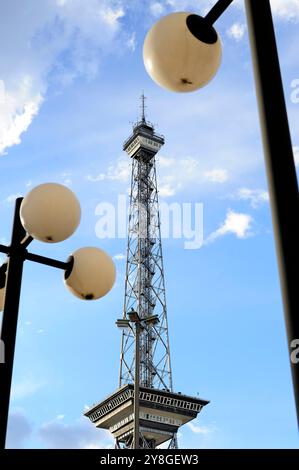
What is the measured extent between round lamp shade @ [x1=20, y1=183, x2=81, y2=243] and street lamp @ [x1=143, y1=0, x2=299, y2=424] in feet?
4.72

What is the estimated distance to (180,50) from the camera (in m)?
3.01

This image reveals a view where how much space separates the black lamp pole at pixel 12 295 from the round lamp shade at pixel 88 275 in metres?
0.08

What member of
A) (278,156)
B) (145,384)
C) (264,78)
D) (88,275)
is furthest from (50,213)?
(145,384)

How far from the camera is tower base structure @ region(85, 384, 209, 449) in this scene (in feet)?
229

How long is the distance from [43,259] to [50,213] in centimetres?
43

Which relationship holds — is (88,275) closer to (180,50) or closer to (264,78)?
(180,50)

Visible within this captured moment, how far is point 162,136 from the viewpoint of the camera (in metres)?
88.6

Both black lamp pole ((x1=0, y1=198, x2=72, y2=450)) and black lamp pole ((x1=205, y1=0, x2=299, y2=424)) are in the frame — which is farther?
black lamp pole ((x1=0, y1=198, x2=72, y2=450))

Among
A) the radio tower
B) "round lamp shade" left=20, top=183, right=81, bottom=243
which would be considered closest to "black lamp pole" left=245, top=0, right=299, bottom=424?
"round lamp shade" left=20, top=183, right=81, bottom=243

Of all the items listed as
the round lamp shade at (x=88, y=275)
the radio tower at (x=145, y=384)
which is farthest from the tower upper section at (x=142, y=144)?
the round lamp shade at (x=88, y=275)

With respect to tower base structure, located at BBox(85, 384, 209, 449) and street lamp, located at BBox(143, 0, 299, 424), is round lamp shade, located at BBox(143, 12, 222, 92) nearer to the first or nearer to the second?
street lamp, located at BBox(143, 0, 299, 424)

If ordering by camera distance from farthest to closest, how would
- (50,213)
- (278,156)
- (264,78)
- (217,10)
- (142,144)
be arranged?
(142,144), (50,213), (217,10), (264,78), (278,156)

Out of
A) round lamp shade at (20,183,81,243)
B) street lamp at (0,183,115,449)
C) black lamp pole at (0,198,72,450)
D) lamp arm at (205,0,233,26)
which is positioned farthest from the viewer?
round lamp shade at (20,183,81,243)
